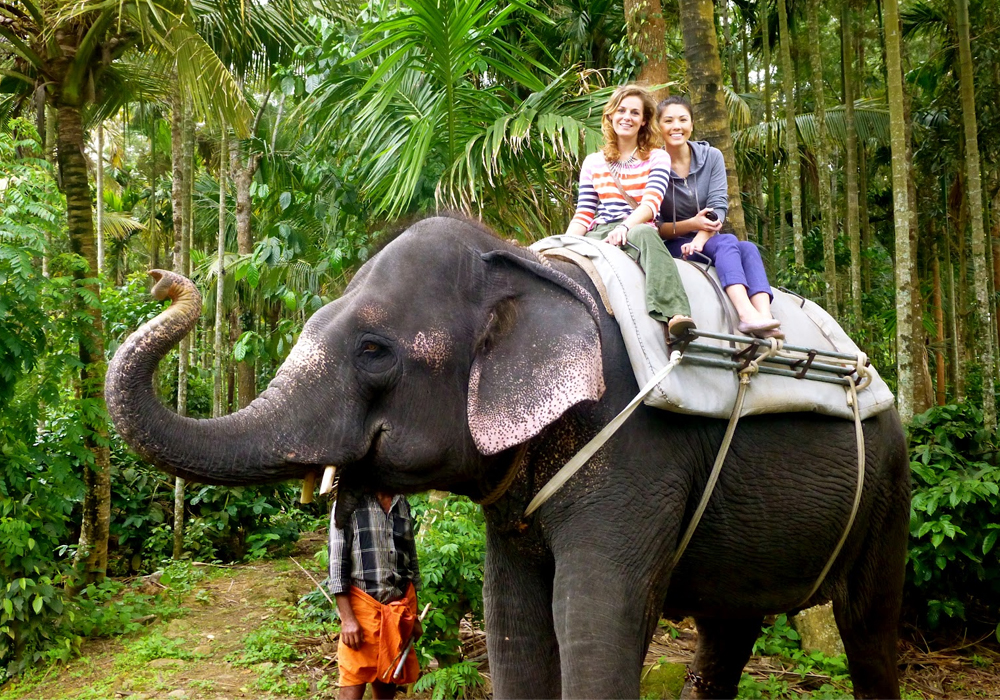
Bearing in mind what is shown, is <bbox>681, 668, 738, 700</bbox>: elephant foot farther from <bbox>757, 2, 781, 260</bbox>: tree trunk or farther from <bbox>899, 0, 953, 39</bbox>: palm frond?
<bbox>899, 0, 953, 39</bbox>: palm frond

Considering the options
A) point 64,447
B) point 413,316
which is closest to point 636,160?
point 413,316

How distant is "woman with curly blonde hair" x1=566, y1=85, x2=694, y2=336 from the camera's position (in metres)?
2.88

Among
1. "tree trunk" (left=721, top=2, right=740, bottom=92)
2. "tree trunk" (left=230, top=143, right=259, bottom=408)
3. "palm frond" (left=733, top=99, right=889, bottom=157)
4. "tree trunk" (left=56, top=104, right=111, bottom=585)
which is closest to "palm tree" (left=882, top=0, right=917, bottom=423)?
"tree trunk" (left=56, top=104, right=111, bottom=585)

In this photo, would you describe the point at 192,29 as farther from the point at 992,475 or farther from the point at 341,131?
the point at 992,475

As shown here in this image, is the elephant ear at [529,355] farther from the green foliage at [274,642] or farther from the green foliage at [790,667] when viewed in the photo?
the green foliage at [274,642]

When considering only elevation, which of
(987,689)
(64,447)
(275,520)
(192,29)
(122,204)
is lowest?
(987,689)

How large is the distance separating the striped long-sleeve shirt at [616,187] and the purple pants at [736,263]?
0.25 metres

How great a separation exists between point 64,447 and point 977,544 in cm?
552

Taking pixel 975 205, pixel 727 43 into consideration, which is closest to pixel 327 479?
pixel 975 205

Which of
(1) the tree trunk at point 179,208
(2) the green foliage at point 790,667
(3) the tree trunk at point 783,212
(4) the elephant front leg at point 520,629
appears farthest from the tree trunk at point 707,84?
(3) the tree trunk at point 783,212

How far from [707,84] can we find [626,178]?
196cm

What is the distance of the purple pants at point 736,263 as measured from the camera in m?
2.92

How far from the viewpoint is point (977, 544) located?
199 inches

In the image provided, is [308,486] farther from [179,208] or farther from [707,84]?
[179,208]
